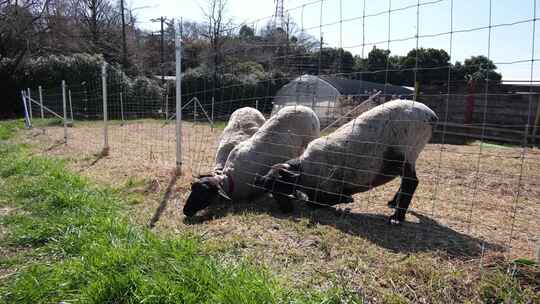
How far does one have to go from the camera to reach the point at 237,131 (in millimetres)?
7246

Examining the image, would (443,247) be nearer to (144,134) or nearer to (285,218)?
(285,218)

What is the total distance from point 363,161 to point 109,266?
3.22m

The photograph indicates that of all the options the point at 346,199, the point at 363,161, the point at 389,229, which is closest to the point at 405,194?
the point at 389,229

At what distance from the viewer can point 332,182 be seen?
5.14 meters

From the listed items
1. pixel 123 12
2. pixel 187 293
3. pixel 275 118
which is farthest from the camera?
pixel 123 12

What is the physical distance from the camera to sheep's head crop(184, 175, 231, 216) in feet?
16.0

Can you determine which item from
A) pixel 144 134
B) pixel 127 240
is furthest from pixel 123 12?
pixel 127 240

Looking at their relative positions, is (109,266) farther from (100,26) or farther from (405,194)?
(100,26)

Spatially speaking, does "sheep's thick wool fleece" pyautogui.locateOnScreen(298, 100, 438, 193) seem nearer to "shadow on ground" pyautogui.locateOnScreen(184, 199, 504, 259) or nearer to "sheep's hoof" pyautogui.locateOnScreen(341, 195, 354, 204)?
"sheep's hoof" pyautogui.locateOnScreen(341, 195, 354, 204)

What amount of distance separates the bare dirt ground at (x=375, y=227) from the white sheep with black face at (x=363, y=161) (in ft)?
0.94

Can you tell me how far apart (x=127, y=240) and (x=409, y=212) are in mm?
3457

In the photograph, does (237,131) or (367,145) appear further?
(237,131)

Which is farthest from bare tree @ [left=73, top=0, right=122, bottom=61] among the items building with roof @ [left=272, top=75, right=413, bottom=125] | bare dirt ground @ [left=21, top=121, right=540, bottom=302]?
bare dirt ground @ [left=21, top=121, right=540, bottom=302]

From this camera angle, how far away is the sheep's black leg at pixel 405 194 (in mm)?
4547
